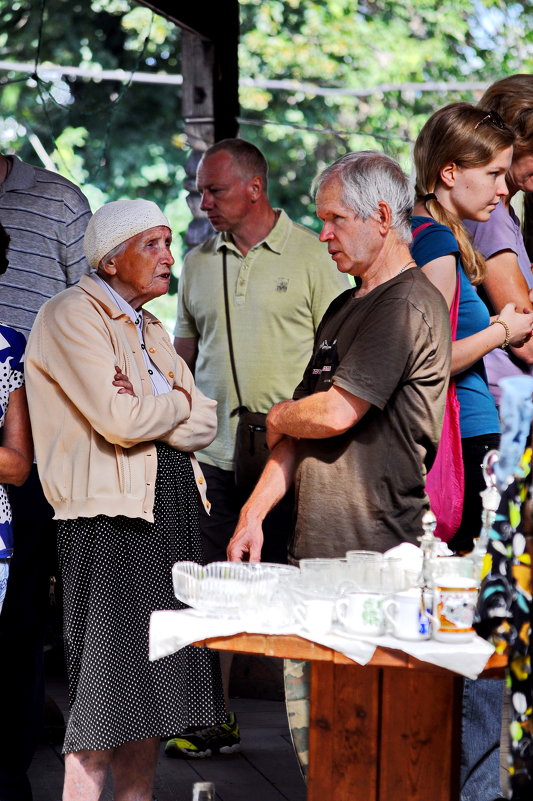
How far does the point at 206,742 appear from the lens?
3.55 metres

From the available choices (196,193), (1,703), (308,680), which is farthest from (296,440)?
(196,193)

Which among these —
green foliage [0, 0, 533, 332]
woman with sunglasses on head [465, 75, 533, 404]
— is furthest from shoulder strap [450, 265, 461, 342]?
green foliage [0, 0, 533, 332]

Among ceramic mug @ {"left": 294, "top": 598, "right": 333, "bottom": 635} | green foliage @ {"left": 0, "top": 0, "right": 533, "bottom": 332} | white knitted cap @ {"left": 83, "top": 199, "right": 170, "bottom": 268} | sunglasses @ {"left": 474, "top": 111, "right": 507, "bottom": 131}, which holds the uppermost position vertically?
green foliage @ {"left": 0, "top": 0, "right": 533, "bottom": 332}

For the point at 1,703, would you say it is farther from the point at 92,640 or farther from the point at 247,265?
the point at 247,265

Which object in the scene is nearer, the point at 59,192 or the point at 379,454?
the point at 379,454

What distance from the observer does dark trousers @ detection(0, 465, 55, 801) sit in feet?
9.95

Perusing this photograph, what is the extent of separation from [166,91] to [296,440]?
32.9ft

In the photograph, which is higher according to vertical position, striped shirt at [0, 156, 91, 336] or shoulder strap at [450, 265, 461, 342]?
striped shirt at [0, 156, 91, 336]

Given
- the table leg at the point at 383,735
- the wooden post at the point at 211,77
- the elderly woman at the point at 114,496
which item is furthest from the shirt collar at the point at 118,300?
the wooden post at the point at 211,77

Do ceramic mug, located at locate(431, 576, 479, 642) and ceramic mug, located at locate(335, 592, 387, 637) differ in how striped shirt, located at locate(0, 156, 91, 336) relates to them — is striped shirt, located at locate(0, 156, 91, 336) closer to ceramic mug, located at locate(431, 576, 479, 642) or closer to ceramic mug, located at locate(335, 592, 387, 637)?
ceramic mug, located at locate(335, 592, 387, 637)

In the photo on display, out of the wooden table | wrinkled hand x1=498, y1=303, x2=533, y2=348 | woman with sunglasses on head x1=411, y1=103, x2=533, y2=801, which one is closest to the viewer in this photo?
the wooden table

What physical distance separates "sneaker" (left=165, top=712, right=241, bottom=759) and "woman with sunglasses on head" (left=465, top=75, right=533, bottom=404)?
1405 millimetres

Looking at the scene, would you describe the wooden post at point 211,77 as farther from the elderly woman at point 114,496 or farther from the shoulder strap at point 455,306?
the shoulder strap at point 455,306

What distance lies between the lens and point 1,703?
306cm
